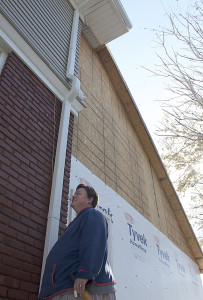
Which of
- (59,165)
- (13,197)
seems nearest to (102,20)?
(59,165)

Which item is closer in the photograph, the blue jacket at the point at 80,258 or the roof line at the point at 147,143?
the blue jacket at the point at 80,258

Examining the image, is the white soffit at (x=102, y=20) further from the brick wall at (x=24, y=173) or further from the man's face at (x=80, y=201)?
the man's face at (x=80, y=201)

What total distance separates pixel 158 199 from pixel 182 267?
246cm

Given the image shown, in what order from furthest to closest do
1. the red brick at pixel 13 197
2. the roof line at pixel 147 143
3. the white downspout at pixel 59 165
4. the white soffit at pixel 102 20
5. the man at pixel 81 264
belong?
1. the roof line at pixel 147 143
2. the white soffit at pixel 102 20
3. the white downspout at pixel 59 165
4. the red brick at pixel 13 197
5. the man at pixel 81 264

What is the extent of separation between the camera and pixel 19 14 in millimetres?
4156

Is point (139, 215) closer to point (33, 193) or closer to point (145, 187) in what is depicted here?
point (145, 187)

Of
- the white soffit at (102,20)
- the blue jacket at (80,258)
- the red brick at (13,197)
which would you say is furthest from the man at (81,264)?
the white soffit at (102,20)

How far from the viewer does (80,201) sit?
2.78m

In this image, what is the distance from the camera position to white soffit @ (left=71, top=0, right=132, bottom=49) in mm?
6945

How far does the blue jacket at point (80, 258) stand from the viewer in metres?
2.09

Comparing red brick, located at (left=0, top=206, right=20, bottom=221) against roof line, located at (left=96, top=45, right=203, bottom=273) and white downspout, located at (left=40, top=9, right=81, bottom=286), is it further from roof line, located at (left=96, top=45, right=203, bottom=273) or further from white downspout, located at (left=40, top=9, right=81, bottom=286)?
roof line, located at (left=96, top=45, right=203, bottom=273)

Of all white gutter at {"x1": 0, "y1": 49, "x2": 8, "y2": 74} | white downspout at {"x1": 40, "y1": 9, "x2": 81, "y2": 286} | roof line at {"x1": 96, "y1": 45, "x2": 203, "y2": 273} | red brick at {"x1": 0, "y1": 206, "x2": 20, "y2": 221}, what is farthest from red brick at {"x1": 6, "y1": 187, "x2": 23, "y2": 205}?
roof line at {"x1": 96, "y1": 45, "x2": 203, "y2": 273}

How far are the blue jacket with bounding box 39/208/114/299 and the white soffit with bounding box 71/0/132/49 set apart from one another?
19.3 feet

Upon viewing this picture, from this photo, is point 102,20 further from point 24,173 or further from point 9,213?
point 9,213
